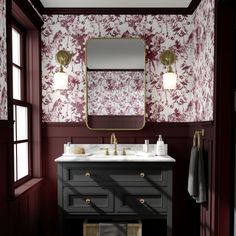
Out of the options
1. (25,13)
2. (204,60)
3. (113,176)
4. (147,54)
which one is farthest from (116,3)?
(113,176)

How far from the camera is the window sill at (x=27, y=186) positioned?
2.42 metres

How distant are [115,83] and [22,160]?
4.11ft

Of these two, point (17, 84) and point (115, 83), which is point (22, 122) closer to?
point (17, 84)

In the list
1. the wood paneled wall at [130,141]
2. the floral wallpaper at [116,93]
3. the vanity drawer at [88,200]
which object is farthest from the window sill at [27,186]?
the floral wallpaper at [116,93]

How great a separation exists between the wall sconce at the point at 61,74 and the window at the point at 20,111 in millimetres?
353

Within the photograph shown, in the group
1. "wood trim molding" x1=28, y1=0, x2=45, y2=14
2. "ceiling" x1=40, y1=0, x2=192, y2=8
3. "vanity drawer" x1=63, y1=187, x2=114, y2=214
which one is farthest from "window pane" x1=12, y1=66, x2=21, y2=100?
"vanity drawer" x1=63, y1=187, x2=114, y2=214

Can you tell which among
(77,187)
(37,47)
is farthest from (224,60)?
(37,47)

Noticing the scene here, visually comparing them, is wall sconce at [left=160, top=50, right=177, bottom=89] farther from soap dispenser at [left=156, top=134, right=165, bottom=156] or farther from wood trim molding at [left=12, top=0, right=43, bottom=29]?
wood trim molding at [left=12, top=0, right=43, bottom=29]

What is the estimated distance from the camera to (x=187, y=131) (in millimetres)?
3139

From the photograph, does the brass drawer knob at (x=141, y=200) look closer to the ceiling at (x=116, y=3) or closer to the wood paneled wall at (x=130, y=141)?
the wood paneled wall at (x=130, y=141)

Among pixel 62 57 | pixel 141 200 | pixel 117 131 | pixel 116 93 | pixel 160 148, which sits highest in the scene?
pixel 62 57

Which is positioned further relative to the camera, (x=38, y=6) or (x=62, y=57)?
(x=62, y=57)

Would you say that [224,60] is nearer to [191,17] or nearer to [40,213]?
[191,17]

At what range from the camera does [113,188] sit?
2.58m
